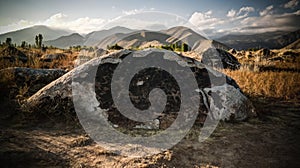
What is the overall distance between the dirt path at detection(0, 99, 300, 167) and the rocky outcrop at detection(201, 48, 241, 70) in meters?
6.16

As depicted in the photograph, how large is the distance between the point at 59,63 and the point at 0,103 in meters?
4.77

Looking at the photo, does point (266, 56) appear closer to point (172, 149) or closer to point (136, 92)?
point (136, 92)

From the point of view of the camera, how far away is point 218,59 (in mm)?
9266

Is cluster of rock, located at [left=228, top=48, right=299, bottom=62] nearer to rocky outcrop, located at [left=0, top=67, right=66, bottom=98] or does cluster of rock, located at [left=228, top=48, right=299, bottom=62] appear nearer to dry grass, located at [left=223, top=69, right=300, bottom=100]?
dry grass, located at [left=223, top=69, right=300, bottom=100]

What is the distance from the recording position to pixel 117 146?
2.24 m

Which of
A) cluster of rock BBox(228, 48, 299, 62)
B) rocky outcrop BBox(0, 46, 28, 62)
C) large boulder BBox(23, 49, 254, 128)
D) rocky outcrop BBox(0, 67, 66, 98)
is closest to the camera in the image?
large boulder BBox(23, 49, 254, 128)

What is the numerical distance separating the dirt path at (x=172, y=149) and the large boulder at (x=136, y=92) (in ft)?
1.02

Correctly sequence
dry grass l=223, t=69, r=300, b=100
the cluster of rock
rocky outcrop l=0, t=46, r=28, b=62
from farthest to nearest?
1. the cluster of rock
2. rocky outcrop l=0, t=46, r=28, b=62
3. dry grass l=223, t=69, r=300, b=100

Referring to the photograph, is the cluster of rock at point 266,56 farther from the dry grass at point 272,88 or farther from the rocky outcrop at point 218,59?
the dry grass at point 272,88

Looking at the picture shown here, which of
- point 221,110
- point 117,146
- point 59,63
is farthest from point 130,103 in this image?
point 59,63

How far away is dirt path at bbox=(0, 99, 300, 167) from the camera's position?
1.90m

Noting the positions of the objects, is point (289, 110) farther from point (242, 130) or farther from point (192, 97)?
point (192, 97)

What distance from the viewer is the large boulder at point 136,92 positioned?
9.73ft

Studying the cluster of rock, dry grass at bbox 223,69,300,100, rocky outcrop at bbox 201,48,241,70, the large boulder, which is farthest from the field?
the cluster of rock
